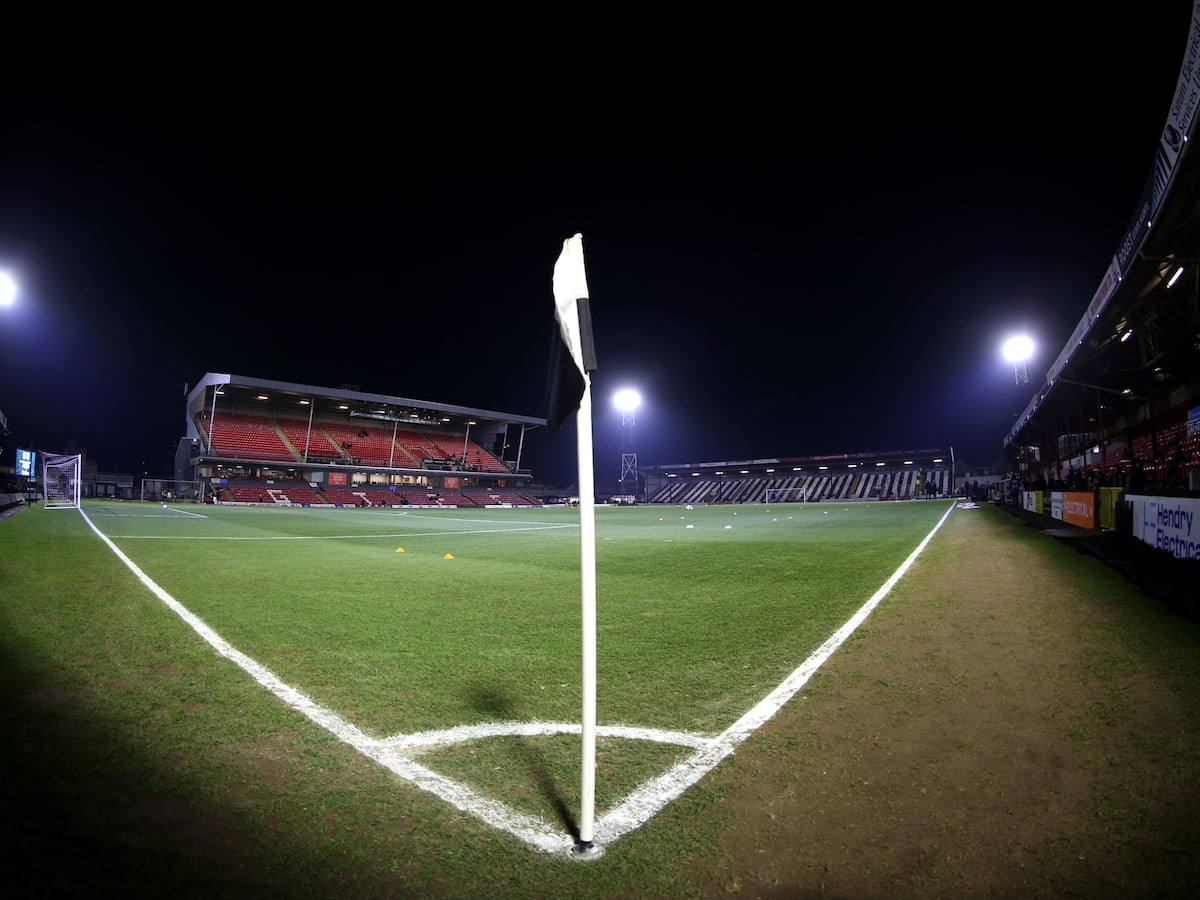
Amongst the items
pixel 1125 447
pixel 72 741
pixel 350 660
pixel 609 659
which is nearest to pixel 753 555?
pixel 609 659

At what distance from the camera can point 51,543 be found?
1227cm

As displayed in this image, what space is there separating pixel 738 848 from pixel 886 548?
501 inches

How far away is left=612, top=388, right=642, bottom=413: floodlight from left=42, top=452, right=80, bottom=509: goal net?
4616 centimetres

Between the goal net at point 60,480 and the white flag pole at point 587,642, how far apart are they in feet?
142

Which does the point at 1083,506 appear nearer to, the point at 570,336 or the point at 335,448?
the point at 570,336

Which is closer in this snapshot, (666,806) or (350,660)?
(666,806)

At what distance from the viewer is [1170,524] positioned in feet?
29.3

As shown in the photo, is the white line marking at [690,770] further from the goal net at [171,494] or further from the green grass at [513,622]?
the goal net at [171,494]

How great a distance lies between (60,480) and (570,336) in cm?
5018

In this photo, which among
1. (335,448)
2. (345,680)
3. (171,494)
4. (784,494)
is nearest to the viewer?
→ (345,680)

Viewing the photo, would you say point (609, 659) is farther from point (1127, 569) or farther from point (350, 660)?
point (1127, 569)

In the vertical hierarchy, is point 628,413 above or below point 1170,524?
above

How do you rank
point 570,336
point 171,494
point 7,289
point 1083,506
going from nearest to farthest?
1. point 570,336
2. point 1083,506
3. point 7,289
4. point 171,494

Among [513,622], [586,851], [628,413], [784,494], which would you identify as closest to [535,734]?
[586,851]
